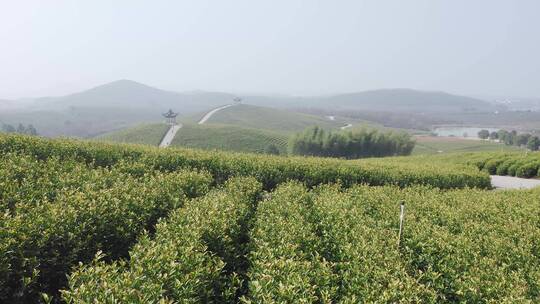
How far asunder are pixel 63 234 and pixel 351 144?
292ft

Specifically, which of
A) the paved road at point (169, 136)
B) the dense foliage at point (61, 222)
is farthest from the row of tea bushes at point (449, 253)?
the paved road at point (169, 136)

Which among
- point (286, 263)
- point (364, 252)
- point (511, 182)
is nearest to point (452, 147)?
point (511, 182)

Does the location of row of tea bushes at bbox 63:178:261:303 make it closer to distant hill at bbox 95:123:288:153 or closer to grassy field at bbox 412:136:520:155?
distant hill at bbox 95:123:288:153

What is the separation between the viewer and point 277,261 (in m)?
7.59

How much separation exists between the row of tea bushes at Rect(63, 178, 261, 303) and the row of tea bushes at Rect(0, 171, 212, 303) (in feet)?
2.97

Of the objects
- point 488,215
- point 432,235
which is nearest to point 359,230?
point 432,235

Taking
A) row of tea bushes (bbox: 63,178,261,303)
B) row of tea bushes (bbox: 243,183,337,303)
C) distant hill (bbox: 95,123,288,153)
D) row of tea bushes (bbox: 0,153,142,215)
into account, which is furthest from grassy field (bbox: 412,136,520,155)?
row of tea bushes (bbox: 63,178,261,303)

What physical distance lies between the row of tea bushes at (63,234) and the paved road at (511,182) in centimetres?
2743

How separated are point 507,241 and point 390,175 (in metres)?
10.6

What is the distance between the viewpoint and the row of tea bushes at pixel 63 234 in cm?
A: 705

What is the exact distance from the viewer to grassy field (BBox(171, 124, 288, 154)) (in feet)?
353

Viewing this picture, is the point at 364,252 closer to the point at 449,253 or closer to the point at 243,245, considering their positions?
the point at 449,253

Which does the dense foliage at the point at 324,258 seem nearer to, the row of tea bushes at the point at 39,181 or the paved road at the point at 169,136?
the row of tea bushes at the point at 39,181

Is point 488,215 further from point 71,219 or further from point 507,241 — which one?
point 71,219
